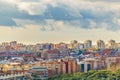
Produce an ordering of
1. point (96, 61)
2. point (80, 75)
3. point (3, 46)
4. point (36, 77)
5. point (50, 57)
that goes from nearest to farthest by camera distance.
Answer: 1. point (80, 75)
2. point (36, 77)
3. point (96, 61)
4. point (50, 57)
5. point (3, 46)

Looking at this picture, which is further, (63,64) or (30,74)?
(63,64)

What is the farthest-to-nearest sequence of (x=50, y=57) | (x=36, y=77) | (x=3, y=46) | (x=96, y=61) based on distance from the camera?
(x=3, y=46) → (x=50, y=57) → (x=96, y=61) → (x=36, y=77)

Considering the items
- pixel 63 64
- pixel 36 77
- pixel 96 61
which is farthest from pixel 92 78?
pixel 96 61

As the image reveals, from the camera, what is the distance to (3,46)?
4275cm

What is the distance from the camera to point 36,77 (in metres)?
21.1

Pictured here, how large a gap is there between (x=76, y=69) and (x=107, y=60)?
290 centimetres

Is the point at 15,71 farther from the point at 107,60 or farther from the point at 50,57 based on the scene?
the point at 50,57

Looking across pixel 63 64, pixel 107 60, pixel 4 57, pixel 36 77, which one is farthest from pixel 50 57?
pixel 36 77

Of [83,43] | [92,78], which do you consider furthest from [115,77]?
[83,43]

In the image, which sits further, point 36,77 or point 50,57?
point 50,57

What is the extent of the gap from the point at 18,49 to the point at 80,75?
2576cm

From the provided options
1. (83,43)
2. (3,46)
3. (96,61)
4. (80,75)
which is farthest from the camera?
(83,43)

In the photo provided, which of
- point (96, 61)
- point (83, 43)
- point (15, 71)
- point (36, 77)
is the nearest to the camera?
point (36, 77)

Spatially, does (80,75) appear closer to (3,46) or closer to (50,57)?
(50,57)
